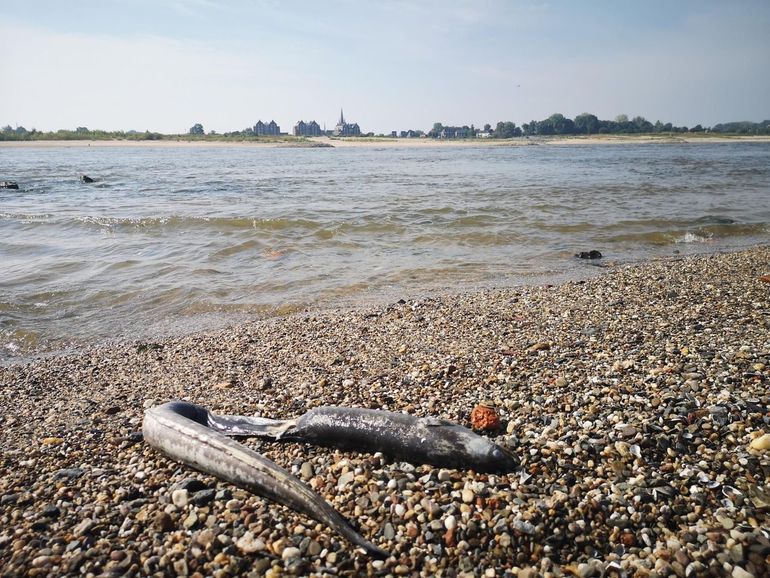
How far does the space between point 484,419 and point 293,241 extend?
1130 cm

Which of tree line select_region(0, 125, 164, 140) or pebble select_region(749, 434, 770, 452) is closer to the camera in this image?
pebble select_region(749, 434, 770, 452)

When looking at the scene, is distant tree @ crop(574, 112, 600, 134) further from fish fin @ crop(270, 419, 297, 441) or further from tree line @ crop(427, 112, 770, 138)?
fish fin @ crop(270, 419, 297, 441)

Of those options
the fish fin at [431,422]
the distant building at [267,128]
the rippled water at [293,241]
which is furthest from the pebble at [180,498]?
the distant building at [267,128]

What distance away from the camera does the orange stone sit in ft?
13.3

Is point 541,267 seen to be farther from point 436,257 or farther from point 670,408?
point 670,408

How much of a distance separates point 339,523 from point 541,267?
946 centimetres

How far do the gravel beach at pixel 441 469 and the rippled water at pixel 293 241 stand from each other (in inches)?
106

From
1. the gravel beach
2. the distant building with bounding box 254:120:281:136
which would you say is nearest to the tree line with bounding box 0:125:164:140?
the distant building with bounding box 254:120:281:136

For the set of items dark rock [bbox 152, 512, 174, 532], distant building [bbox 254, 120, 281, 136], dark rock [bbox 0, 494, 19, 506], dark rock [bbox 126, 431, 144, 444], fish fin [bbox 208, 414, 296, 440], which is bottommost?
dark rock [bbox 0, 494, 19, 506]

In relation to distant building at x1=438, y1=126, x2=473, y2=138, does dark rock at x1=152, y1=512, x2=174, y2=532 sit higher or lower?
lower

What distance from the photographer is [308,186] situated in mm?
28000

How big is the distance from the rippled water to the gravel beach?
2.68m

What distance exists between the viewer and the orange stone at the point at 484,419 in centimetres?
404

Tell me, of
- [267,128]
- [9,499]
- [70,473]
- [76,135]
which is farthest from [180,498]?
[267,128]
